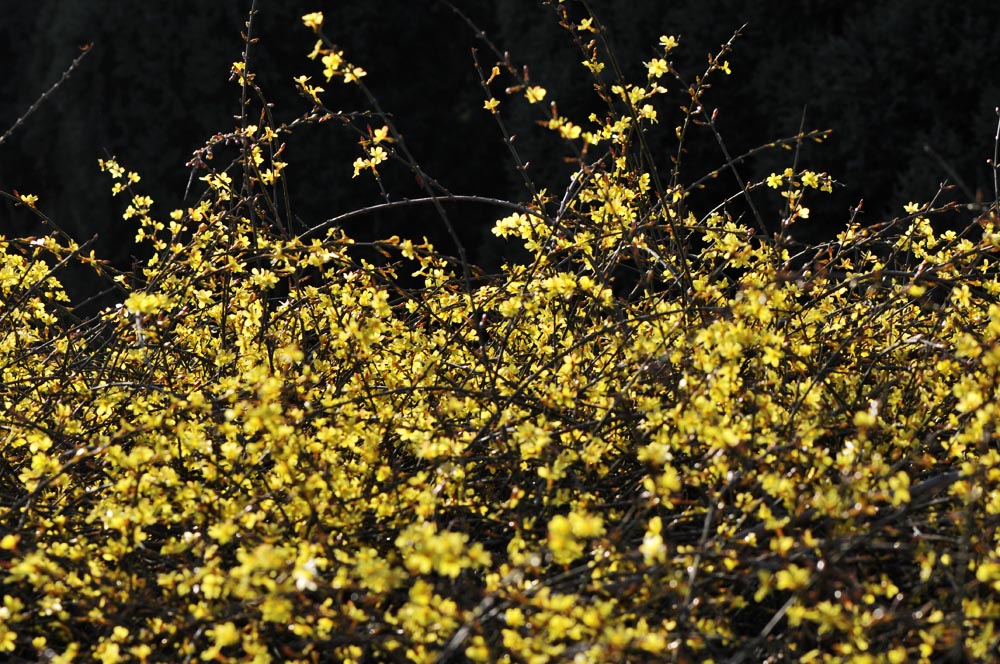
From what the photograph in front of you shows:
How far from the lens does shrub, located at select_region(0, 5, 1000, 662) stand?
1.83 m

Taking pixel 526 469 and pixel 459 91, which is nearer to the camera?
pixel 526 469

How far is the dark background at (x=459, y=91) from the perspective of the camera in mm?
6402

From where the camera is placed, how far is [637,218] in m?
3.16

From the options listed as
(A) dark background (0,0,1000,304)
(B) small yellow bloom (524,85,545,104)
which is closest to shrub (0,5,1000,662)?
(B) small yellow bloom (524,85,545,104)

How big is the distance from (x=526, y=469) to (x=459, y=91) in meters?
7.40

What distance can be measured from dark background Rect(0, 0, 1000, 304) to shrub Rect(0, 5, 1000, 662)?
3.69 meters

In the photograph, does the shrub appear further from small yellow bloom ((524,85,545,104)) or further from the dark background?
the dark background

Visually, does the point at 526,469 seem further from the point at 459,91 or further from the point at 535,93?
the point at 459,91

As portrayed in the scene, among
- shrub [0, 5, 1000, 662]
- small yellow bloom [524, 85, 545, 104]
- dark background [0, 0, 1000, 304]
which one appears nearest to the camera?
shrub [0, 5, 1000, 662]

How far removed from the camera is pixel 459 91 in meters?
9.41

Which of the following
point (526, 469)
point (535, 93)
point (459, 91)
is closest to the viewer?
point (526, 469)

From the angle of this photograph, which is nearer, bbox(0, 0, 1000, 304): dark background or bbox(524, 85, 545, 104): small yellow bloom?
bbox(524, 85, 545, 104): small yellow bloom

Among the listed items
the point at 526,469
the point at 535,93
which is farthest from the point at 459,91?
the point at 526,469

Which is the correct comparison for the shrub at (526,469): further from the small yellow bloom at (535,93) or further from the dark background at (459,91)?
the dark background at (459,91)
